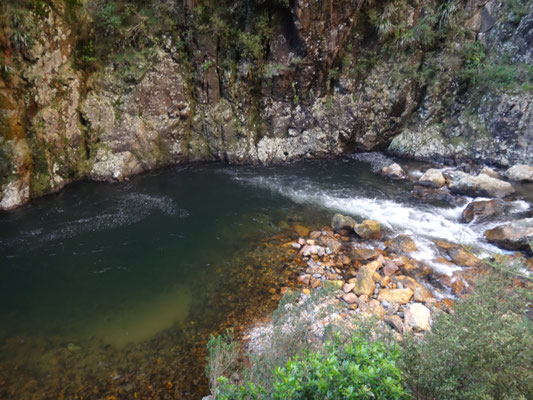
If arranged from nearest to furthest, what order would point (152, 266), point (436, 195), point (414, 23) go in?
point (152, 266), point (436, 195), point (414, 23)

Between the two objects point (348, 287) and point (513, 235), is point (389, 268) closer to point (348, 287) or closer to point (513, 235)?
point (348, 287)

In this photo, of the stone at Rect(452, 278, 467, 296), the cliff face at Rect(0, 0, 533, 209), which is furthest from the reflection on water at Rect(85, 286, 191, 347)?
the cliff face at Rect(0, 0, 533, 209)

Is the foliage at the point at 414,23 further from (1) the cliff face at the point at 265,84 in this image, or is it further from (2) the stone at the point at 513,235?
(2) the stone at the point at 513,235

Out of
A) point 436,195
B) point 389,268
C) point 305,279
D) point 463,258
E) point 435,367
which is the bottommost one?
point 305,279

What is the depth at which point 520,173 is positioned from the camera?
40.0ft

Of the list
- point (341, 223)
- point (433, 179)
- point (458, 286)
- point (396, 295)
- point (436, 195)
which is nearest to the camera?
point (396, 295)

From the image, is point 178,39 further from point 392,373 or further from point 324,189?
point 392,373

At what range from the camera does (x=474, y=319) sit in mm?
3002

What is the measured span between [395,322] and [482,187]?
8551 mm

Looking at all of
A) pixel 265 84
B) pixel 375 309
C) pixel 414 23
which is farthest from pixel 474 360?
pixel 414 23

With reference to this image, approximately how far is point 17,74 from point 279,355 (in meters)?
12.2

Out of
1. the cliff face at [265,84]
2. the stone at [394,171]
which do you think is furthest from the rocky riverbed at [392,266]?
the cliff face at [265,84]

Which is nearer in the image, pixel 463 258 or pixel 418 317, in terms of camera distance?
pixel 418 317

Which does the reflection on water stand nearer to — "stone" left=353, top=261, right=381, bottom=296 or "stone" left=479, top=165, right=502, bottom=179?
"stone" left=353, top=261, right=381, bottom=296
